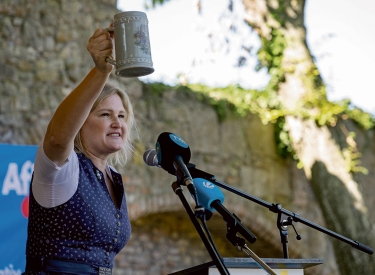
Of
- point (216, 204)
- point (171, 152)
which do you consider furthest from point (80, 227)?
point (216, 204)

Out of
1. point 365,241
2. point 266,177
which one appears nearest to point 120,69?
point 365,241

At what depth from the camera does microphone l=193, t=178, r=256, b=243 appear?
5.32 ft

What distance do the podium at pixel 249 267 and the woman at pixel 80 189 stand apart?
0.28m

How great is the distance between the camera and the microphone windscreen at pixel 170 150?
69.7 inches

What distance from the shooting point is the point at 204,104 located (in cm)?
667

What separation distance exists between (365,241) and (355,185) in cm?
53

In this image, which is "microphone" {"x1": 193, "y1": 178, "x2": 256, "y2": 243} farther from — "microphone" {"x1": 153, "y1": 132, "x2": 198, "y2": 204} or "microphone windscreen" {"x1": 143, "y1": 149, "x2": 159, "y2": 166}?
"microphone windscreen" {"x1": 143, "y1": 149, "x2": 159, "y2": 166}

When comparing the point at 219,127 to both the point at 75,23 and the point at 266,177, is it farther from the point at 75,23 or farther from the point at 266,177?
the point at 75,23

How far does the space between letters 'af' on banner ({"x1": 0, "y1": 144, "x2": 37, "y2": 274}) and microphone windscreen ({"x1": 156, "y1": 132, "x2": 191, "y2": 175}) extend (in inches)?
116

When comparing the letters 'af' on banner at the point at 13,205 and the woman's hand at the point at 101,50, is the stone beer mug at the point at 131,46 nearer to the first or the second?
the woman's hand at the point at 101,50

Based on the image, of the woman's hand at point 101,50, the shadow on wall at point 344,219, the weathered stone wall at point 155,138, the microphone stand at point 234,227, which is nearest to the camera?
the microphone stand at point 234,227

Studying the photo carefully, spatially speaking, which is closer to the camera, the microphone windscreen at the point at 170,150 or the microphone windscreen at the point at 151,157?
the microphone windscreen at the point at 170,150

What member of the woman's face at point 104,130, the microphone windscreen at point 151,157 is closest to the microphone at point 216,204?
the microphone windscreen at point 151,157

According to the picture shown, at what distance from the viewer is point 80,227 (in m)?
1.97
